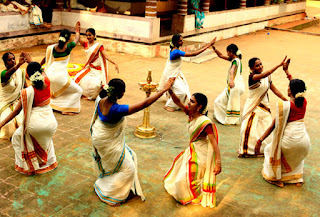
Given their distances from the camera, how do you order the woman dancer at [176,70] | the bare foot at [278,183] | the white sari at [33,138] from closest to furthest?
the white sari at [33,138]
the bare foot at [278,183]
the woman dancer at [176,70]

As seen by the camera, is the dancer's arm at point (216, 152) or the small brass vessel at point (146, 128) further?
the small brass vessel at point (146, 128)

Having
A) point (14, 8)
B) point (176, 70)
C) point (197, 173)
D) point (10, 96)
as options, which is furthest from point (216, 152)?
point (14, 8)

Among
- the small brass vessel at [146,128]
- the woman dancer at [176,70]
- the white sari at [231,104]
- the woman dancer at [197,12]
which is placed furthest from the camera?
the woman dancer at [197,12]

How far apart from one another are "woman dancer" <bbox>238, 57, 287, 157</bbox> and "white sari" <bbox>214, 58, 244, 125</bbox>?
1.04 metres

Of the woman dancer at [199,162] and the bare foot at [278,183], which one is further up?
the woman dancer at [199,162]

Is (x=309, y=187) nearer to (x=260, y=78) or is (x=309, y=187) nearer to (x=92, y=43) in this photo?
(x=260, y=78)

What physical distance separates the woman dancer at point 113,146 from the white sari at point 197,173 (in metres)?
0.51

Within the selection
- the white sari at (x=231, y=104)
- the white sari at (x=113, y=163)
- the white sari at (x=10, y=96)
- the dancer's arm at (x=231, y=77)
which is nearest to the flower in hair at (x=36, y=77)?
the white sari at (x=113, y=163)

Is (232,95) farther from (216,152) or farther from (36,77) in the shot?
(36,77)

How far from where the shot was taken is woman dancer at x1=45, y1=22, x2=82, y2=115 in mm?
7008

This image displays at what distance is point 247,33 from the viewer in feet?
63.3

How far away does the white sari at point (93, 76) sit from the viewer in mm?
8062

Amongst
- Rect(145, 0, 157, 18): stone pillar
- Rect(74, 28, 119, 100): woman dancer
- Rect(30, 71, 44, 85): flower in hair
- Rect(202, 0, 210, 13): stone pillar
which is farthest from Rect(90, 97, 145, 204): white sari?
Rect(202, 0, 210, 13): stone pillar

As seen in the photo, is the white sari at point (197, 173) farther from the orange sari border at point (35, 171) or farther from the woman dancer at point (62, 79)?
the woman dancer at point (62, 79)
